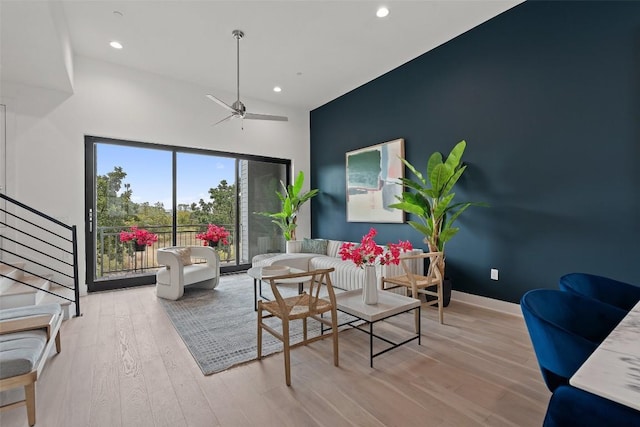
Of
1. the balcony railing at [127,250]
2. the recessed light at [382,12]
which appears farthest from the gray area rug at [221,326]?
the recessed light at [382,12]

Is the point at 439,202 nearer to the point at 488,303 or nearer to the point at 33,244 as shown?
the point at 488,303

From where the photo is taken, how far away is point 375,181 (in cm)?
498

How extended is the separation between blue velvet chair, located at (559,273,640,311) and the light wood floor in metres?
0.70

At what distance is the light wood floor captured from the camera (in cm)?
169

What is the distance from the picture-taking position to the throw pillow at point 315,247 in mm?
5270

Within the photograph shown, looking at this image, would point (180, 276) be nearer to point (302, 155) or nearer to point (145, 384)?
point (145, 384)

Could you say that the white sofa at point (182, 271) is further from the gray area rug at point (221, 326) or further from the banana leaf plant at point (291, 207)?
the banana leaf plant at point (291, 207)

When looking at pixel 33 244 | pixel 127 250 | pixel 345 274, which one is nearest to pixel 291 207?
pixel 345 274

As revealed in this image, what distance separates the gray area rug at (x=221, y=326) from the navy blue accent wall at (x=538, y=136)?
2.43 m

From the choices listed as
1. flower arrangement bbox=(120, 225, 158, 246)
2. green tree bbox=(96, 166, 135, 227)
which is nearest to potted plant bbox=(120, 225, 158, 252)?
flower arrangement bbox=(120, 225, 158, 246)

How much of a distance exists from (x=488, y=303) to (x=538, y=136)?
1.98 metres

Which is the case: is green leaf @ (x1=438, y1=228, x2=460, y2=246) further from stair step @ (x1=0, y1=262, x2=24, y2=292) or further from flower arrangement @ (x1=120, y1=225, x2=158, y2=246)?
stair step @ (x1=0, y1=262, x2=24, y2=292)

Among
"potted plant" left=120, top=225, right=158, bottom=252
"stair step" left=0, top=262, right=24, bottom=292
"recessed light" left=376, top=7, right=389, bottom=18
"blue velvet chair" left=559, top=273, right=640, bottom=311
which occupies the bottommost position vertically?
"stair step" left=0, top=262, right=24, bottom=292

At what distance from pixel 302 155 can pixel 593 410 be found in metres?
6.00
